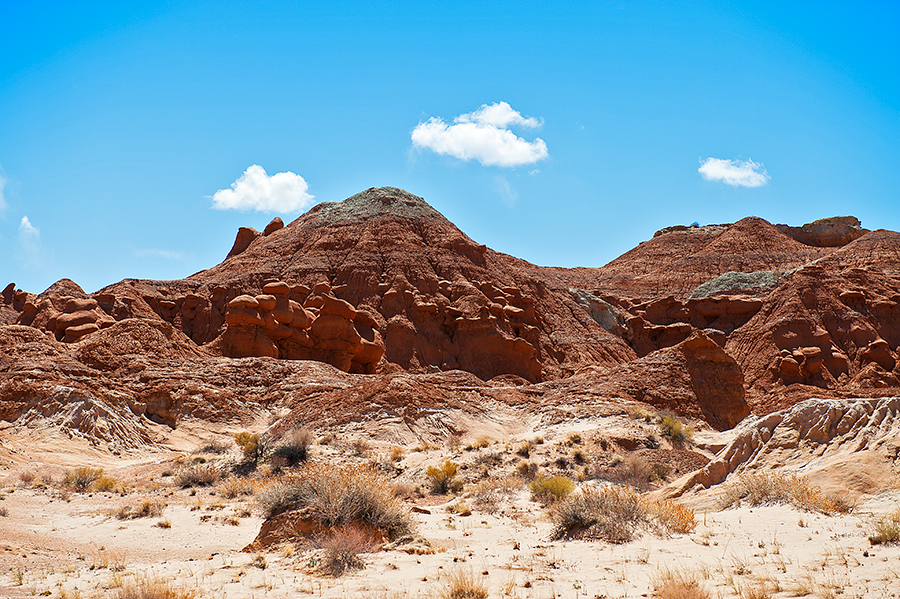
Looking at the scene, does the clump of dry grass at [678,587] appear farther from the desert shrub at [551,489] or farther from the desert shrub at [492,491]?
the desert shrub at [551,489]

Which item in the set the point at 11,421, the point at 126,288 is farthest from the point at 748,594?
the point at 126,288

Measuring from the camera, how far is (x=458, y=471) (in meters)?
18.8

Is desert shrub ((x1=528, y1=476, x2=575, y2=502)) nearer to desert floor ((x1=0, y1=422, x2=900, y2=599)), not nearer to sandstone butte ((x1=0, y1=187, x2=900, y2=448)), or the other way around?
desert floor ((x1=0, y1=422, x2=900, y2=599))

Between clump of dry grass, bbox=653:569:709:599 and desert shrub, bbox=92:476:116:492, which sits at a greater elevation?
desert shrub, bbox=92:476:116:492

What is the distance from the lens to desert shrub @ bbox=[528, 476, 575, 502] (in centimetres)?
1462

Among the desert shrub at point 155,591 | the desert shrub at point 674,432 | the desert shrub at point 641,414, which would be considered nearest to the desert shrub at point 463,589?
the desert shrub at point 155,591

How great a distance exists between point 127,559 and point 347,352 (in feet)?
99.4

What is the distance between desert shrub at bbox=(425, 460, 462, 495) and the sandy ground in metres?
3.94

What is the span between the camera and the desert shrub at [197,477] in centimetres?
1769

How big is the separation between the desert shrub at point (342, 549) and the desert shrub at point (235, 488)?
7040 millimetres

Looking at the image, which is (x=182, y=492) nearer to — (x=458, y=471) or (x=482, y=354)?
(x=458, y=471)

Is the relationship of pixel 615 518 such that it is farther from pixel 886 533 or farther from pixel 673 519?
pixel 886 533

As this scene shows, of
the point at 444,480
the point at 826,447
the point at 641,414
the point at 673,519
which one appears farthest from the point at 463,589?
the point at 641,414

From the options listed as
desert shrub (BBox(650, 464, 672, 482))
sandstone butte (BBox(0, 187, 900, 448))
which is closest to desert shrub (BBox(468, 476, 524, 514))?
desert shrub (BBox(650, 464, 672, 482))
